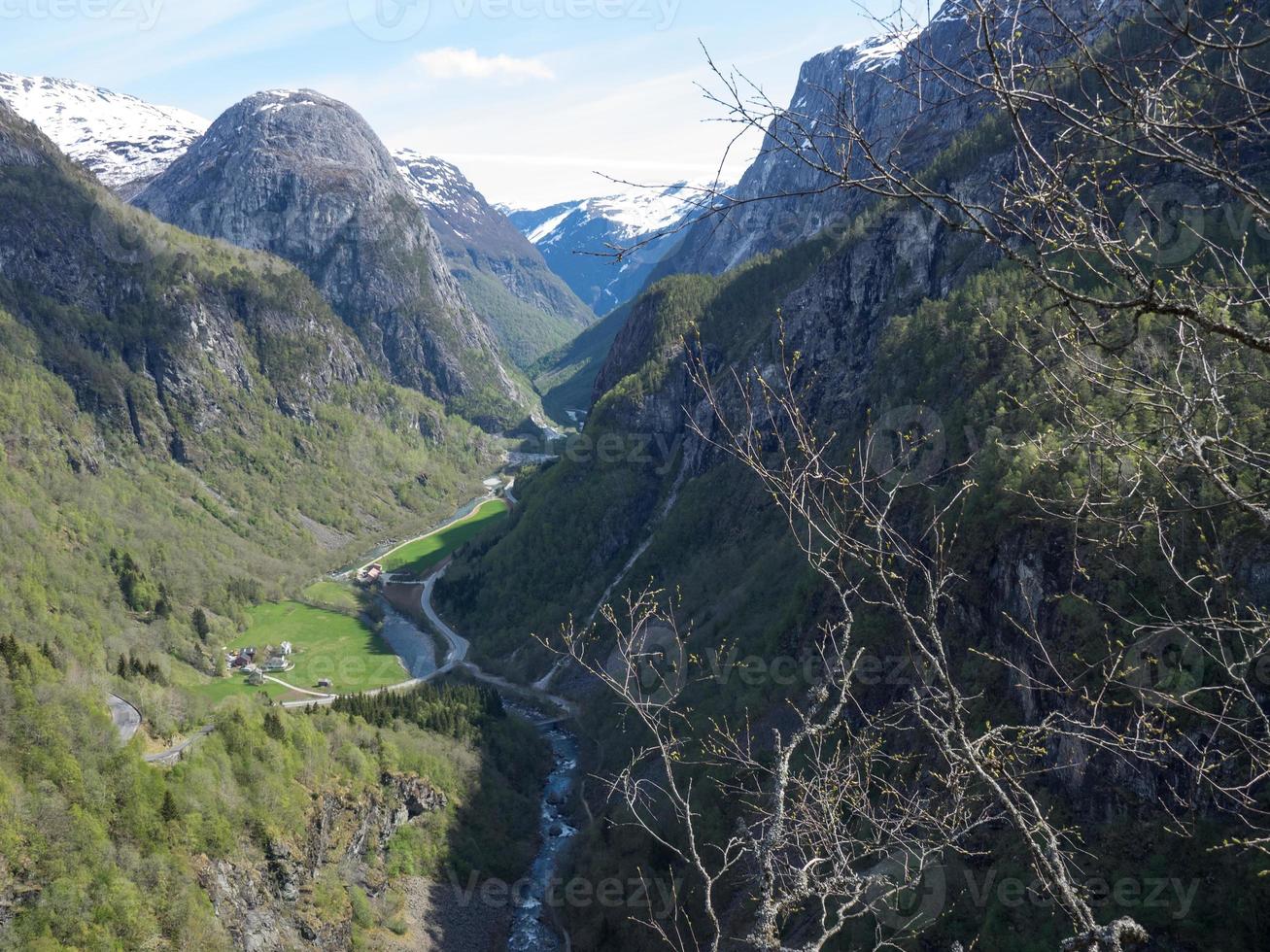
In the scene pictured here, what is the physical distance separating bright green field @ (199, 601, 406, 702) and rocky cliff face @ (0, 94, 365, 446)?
4945 centimetres

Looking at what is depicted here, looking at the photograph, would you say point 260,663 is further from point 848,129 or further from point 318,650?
point 848,129

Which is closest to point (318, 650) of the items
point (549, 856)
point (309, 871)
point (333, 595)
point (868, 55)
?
point (333, 595)

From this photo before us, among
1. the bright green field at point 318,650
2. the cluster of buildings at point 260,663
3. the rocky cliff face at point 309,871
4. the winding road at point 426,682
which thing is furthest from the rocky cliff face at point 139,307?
the rocky cliff face at point 309,871

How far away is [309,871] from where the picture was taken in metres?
48.2

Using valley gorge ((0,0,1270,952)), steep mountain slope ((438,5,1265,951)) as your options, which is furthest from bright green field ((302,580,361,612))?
steep mountain slope ((438,5,1265,951))

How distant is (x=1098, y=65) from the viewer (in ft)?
17.4

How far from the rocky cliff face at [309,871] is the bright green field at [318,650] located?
30.0m

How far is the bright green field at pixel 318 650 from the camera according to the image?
8688cm

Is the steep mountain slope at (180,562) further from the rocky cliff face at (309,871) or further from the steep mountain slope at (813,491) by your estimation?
the steep mountain slope at (813,491)

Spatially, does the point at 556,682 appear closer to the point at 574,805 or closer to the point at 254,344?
the point at 574,805

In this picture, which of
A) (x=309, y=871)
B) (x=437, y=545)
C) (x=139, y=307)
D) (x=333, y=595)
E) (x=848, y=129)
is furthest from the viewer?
(x=139, y=307)

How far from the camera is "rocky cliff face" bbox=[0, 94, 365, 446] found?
13812cm

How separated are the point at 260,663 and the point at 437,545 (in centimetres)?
4945

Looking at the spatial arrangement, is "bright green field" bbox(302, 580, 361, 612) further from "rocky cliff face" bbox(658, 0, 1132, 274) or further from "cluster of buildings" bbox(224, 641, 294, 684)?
"rocky cliff face" bbox(658, 0, 1132, 274)
